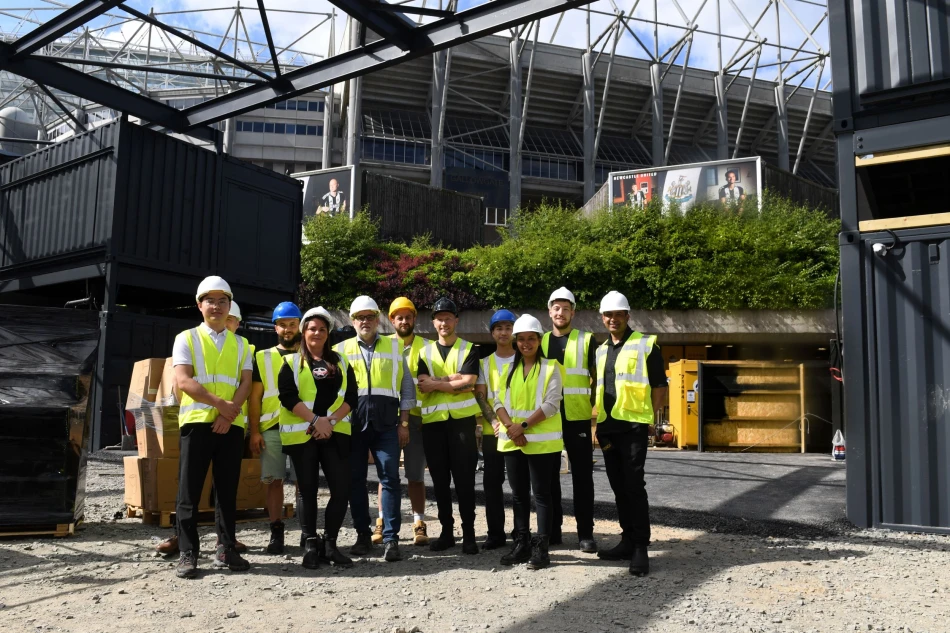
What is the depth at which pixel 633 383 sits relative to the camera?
4918 mm

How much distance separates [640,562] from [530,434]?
1036mm

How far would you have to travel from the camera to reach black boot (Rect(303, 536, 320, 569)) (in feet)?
15.5

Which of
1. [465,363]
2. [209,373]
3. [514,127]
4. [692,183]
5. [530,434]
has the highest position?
[514,127]

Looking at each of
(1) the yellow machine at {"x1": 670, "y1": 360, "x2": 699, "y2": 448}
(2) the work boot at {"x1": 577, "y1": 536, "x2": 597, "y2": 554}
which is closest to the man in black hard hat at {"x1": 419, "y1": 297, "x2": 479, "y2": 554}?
(2) the work boot at {"x1": 577, "y1": 536, "x2": 597, "y2": 554}

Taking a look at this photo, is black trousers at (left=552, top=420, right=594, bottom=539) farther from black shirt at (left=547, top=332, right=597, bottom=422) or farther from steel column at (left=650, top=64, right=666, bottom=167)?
steel column at (left=650, top=64, right=666, bottom=167)

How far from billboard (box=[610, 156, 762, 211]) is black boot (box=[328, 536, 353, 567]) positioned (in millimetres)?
21379

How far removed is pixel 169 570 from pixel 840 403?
42.5ft

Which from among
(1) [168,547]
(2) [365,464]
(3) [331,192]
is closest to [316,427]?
(2) [365,464]

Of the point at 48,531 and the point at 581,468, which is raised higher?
the point at 581,468

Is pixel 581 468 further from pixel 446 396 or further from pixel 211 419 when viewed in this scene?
pixel 211 419

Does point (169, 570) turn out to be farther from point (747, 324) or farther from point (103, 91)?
point (747, 324)

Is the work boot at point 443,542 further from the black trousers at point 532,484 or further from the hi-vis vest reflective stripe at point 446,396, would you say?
the hi-vis vest reflective stripe at point 446,396

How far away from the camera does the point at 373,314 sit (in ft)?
17.4

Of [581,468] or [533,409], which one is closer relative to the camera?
[533,409]
